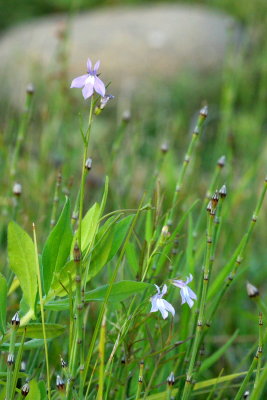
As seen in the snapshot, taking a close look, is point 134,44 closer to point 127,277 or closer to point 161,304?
point 127,277

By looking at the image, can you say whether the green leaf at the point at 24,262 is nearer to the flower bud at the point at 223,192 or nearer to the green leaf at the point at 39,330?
the green leaf at the point at 39,330

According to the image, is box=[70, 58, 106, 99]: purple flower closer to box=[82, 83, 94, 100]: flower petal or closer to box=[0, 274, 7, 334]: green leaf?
box=[82, 83, 94, 100]: flower petal

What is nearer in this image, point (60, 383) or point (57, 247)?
point (60, 383)

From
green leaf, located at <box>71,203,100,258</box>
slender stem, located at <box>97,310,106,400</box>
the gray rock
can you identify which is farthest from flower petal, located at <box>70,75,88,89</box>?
the gray rock

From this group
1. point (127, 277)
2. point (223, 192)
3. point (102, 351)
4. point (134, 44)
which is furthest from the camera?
point (134, 44)

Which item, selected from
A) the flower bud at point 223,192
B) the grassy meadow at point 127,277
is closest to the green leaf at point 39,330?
the grassy meadow at point 127,277

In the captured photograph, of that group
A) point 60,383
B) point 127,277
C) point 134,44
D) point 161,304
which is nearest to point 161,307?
point 161,304
